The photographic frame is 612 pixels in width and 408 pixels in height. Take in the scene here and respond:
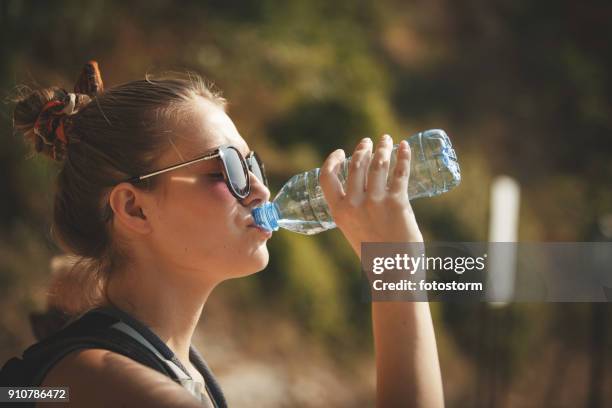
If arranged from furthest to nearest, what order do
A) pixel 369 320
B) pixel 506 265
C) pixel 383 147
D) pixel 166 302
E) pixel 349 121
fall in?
1. pixel 349 121
2. pixel 369 320
3. pixel 506 265
4. pixel 166 302
5. pixel 383 147

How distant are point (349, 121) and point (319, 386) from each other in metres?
2.83

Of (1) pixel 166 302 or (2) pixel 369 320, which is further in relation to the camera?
(2) pixel 369 320

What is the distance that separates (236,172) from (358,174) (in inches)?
14.5

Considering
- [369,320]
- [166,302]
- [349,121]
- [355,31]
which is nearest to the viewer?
[166,302]

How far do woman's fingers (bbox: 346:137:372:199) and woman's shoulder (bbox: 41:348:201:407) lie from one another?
2.00ft

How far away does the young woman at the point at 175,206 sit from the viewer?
5.26 ft

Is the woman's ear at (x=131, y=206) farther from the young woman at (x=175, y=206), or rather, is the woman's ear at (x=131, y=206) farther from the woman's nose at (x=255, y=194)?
the woman's nose at (x=255, y=194)

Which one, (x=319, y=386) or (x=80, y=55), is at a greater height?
(x=80, y=55)

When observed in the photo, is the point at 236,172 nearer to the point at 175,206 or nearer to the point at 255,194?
the point at 255,194

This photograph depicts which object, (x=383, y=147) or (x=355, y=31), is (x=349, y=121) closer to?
(x=355, y=31)

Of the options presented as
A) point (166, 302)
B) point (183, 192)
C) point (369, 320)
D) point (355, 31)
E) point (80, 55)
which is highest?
point (355, 31)

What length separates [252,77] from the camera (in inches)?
270

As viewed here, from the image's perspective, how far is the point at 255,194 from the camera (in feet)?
6.05

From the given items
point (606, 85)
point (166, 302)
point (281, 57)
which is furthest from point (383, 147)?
point (606, 85)
